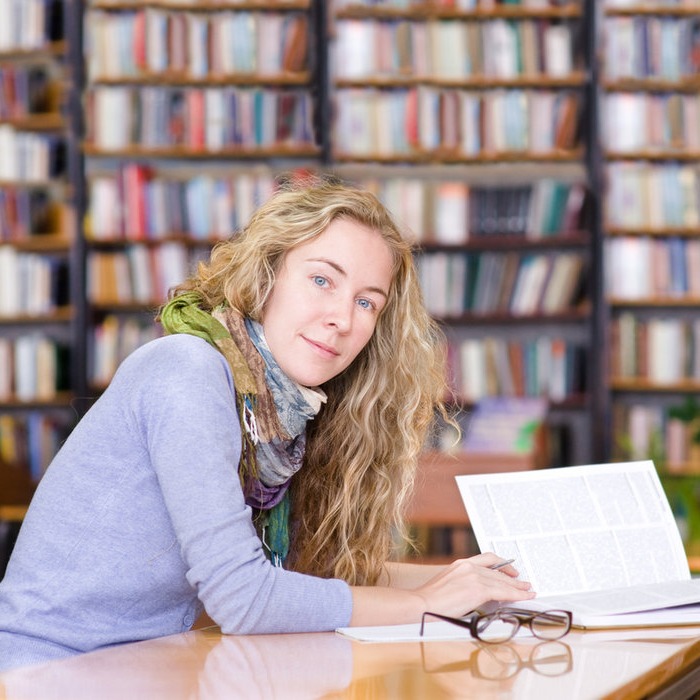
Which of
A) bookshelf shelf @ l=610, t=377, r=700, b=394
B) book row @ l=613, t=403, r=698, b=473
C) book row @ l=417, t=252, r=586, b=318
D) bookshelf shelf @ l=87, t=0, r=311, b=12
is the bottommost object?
book row @ l=613, t=403, r=698, b=473

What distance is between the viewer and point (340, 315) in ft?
4.76

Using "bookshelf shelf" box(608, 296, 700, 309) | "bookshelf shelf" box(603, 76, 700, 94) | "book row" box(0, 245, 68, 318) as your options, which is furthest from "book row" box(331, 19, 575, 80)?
"book row" box(0, 245, 68, 318)

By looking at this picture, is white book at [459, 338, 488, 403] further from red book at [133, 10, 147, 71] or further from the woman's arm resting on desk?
the woman's arm resting on desk

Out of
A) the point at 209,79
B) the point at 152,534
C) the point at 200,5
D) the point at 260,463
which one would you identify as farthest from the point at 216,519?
the point at 200,5

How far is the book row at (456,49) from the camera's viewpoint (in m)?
4.87

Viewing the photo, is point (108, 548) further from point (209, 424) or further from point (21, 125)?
point (21, 125)

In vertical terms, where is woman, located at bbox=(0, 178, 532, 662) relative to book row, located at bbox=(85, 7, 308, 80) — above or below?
below

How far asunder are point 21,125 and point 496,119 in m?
2.05

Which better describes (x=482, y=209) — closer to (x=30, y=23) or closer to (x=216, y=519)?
(x=30, y=23)

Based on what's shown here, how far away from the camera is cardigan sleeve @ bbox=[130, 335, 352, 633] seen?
1.24 m

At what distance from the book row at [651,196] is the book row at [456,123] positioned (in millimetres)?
272

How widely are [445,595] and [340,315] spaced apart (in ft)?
1.21

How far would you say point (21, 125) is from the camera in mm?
5027

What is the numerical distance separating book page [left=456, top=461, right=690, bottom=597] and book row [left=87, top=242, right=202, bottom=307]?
11.9 feet
